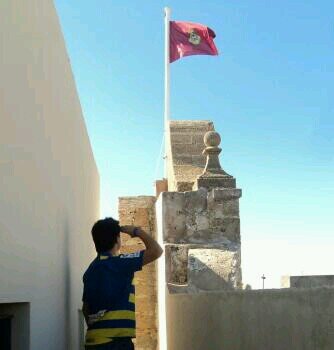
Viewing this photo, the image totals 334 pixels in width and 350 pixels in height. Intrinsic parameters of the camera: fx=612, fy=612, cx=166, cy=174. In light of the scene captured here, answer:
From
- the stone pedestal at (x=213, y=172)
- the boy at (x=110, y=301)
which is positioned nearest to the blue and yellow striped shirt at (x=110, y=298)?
the boy at (x=110, y=301)

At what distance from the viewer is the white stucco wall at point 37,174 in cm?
236

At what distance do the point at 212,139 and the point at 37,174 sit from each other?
386 cm

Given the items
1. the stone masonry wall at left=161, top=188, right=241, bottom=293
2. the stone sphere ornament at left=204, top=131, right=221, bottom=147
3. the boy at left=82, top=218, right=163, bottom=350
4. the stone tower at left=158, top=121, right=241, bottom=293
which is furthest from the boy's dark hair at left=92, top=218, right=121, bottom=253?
the stone sphere ornament at left=204, top=131, right=221, bottom=147

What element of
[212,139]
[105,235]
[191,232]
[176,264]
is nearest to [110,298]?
[105,235]

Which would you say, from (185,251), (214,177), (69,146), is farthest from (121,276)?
(214,177)

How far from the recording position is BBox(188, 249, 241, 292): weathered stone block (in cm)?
543

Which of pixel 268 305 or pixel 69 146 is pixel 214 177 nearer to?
pixel 69 146

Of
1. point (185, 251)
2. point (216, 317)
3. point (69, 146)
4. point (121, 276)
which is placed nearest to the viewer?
point (121, 276)

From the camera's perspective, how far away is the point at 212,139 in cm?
666

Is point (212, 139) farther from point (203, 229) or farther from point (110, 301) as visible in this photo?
point (110, 301)

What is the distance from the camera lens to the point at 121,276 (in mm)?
2918

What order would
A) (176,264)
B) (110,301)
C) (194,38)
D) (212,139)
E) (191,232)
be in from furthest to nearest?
(194,38) → (212,139) → (191,232) → (176,264) → (110,301)

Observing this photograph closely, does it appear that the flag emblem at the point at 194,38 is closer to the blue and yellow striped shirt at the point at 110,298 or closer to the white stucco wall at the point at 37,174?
the white stucco wall at the point at 37,174

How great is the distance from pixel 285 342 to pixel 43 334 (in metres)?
1.20
